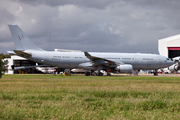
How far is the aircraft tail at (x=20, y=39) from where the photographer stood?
40.9m

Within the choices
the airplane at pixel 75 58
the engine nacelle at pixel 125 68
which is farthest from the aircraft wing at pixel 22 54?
the engine nacelle at pixel 125 68

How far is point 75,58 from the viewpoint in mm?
42250

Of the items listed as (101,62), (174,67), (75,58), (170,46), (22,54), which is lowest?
(174,67)

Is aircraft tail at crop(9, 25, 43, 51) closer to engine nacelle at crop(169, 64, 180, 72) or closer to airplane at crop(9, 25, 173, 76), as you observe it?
airplane at crop(9, 25, 173, 76)

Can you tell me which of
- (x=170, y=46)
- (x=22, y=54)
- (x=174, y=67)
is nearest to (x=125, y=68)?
(x=174, y=67)

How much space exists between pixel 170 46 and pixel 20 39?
186ft

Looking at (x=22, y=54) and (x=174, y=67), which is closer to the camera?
(x=22, y=54)

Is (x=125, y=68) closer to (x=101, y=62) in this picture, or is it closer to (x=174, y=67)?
(x=101, y=62)

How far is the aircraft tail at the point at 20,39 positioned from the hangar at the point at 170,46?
5430 cm

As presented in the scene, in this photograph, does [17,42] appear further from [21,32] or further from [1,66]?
[1,66]

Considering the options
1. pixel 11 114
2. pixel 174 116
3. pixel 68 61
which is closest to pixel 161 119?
pixel 174 116

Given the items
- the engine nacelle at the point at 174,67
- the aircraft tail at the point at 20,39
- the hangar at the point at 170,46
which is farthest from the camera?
the hangar at the point at 170,46

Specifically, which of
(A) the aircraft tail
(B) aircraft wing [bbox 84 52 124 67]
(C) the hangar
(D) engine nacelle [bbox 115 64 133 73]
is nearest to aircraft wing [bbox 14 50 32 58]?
(A) the aircraft tail

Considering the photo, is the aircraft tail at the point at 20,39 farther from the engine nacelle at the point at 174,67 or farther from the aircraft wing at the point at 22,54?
the engine nacelle at the point at 174,67
